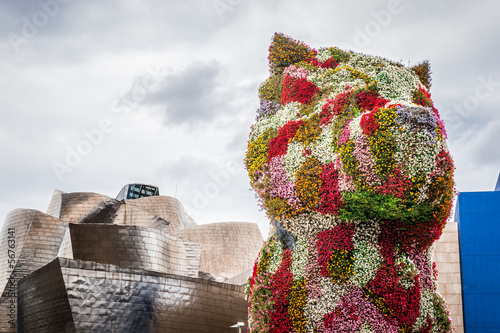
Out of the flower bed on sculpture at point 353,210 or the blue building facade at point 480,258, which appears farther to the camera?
the blue building facade at point 480,258

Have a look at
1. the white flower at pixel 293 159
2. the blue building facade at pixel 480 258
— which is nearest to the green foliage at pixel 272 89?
the white flower at pixel 293 159

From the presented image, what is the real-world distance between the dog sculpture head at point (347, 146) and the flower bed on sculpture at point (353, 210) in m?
0.03

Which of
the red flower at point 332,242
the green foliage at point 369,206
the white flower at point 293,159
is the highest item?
the white flower at point 293,159

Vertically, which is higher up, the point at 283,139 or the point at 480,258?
the point at 283,139

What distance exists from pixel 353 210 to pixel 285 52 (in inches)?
219

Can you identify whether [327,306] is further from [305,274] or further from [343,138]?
[343,138]

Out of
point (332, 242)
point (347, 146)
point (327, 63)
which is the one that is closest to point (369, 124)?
point (347, 146)

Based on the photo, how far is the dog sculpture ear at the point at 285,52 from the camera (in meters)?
15.2

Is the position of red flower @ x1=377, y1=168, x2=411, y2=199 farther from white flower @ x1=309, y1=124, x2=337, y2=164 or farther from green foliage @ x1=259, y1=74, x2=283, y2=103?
green foliage @ x1=259, y1=74, x2=283, y2=103

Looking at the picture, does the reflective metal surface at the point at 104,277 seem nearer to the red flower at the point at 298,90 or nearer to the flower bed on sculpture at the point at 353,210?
the flower bed on sculpture at the point at 353,210

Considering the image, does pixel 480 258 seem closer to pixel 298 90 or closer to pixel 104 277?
pixel 298 90

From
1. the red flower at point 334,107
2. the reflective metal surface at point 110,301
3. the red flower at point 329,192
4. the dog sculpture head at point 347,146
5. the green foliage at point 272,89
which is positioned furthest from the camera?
the green foliage at point 272,89

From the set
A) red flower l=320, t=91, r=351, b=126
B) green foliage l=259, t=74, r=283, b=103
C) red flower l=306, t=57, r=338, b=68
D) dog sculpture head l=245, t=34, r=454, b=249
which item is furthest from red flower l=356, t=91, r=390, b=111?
green foliage l=259, t=74, r=283, b=103

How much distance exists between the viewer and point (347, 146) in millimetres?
11930
